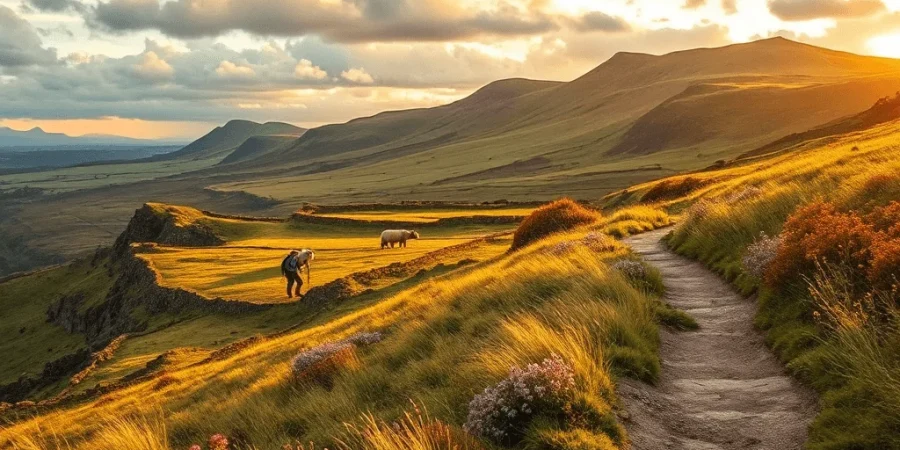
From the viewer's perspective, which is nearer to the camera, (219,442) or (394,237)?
(219,442)

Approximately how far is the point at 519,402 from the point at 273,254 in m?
50.2

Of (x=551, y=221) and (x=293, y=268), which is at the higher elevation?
(x=551, y=221)

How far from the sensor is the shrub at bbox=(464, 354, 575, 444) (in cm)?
721

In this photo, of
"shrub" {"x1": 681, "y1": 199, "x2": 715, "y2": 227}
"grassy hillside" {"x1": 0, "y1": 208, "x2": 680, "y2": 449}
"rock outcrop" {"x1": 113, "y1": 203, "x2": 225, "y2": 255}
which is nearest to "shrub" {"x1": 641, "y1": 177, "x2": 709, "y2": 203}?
"shrub" {"x1": 681, "y1": 199, "x2": 715, "y2": 227}

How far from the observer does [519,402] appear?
7359 mm

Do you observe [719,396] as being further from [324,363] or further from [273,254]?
[273,254]

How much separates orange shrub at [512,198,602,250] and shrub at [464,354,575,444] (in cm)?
2458

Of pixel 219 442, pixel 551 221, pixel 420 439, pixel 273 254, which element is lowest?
pixel 273 254

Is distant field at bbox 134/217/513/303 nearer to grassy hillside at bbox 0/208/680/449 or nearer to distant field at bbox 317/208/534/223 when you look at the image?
distant field at bbox 317/208/534/223

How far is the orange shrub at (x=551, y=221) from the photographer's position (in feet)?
106

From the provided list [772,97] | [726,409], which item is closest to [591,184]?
[772,97]

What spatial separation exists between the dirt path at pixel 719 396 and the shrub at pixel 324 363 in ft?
19.3

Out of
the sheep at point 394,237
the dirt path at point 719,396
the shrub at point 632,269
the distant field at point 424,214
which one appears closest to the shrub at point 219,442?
the dirt path at point 719,396

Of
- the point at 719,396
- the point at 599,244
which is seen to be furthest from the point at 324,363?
the point at 599,244
